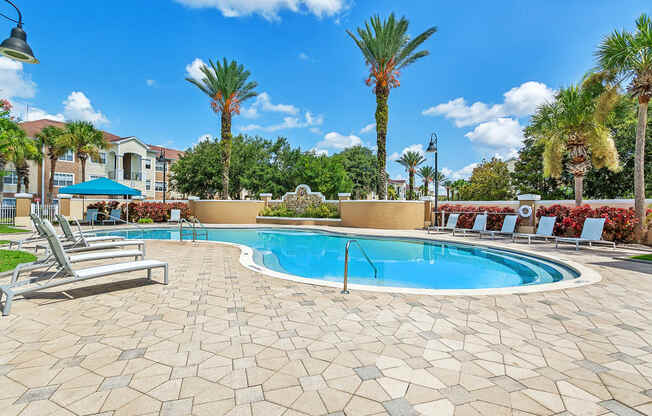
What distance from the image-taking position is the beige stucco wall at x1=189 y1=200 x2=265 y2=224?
2044 cm

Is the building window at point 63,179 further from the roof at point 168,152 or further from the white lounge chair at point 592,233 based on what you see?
the white lounge chair at point 592,233

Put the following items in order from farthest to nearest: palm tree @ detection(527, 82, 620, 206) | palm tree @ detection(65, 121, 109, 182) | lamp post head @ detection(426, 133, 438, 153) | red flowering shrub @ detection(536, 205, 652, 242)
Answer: palm tree @ detection(65, 121, 109, 182)
lamp post head @ detection(426, 133, 438, 153)
palm tree @ detection(527, 82, 620, 206)
red flowering shrub @ detection(536, 205, 652, 242)

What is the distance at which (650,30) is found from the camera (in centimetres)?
946

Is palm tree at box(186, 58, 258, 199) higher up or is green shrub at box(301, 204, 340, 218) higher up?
palm tree at box(186, 58, 258, 199)

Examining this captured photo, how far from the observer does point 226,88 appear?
807 inches

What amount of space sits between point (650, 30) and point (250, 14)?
17.0 metres

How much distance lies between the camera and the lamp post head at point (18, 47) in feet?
16.6

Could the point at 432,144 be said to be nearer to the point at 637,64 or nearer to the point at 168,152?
the point at 637,64

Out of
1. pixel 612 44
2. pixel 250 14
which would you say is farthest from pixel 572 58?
pixel 250 14

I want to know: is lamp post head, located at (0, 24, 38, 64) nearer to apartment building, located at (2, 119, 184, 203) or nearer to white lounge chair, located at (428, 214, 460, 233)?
white lounge chair, located at (428, 214, 460, 233)

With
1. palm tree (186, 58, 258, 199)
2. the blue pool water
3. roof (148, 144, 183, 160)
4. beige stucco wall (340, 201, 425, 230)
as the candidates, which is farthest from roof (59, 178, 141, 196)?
roof (148, 144, 183, 160)

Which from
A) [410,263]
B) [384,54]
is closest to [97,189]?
[410,263]

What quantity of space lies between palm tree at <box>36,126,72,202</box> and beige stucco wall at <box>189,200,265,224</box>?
12.3 m

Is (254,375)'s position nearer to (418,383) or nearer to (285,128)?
(418,383)
